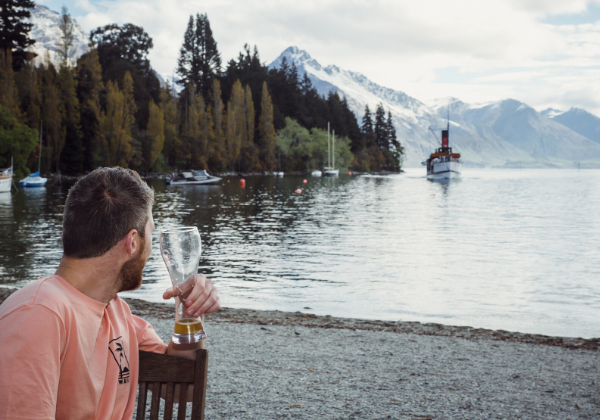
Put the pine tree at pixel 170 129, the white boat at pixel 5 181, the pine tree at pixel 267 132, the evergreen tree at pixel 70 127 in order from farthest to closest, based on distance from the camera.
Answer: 1. the pine tree at pixel 267 132
2. the pine tree at pixel 170 129
3. the evergreen tree at pixel 70 127
4. the white boat at pixel 5 181

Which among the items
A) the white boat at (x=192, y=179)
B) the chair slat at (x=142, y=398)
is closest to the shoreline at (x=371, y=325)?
the chair slat at (x=142, y=398)

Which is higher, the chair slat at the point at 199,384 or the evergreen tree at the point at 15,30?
the evergreen tree at the point at 15,30

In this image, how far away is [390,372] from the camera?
19.8 ft

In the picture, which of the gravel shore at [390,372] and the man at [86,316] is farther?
the gravel shore at [390,372]

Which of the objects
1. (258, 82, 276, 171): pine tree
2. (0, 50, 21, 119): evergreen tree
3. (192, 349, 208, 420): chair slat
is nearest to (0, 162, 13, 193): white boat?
(0, 50, 21, 119): evergreen tree

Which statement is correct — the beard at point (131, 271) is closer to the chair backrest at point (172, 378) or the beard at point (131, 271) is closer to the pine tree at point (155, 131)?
the chair backrest at point (172, 378)

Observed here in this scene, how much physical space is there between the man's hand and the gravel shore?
9.95 ft

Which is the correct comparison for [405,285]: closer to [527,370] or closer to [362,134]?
[527,370]

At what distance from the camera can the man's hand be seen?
6.31 ft

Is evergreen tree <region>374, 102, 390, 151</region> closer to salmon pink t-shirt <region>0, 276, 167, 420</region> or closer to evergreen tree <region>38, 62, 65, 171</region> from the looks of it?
evergreen tree <region>38, 62, 65, 171</region>

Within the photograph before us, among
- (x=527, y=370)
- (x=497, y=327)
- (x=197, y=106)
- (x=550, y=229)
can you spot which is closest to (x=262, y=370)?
(x=527, y=370)

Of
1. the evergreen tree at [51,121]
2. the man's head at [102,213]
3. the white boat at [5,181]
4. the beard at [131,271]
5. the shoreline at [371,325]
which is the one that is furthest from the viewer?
the evergreen tree at [51,121]

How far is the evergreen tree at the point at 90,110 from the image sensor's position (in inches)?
2581

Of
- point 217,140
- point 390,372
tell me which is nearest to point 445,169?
point 217,140
